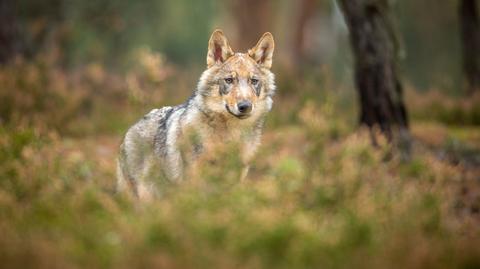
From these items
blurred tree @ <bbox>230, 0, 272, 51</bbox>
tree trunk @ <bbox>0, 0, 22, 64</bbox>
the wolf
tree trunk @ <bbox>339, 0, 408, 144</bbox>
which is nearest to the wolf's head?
the wolf

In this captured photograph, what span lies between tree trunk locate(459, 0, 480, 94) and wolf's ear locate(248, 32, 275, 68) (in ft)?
30.9

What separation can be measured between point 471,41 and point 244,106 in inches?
417

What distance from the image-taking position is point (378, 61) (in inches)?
429

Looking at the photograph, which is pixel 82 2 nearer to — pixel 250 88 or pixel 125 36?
pixel 125 36

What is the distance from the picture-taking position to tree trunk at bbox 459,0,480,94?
15.6 m

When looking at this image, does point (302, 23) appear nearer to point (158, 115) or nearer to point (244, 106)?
point (158, 115)

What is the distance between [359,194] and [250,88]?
1747 mm

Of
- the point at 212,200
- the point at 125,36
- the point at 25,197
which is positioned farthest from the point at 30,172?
the point at 125,36

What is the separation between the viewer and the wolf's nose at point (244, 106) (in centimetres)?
657

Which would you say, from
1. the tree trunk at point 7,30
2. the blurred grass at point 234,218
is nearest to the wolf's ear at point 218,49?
the blurred grass at point 234,218

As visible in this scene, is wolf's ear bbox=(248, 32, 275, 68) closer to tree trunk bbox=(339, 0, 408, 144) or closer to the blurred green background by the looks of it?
the blurred green background

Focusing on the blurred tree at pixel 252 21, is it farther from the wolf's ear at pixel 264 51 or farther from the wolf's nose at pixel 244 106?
the wolf's nose at pixel 244 106

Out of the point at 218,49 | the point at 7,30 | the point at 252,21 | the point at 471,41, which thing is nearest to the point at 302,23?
the point at 252,21

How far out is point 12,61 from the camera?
1343 centimetres
